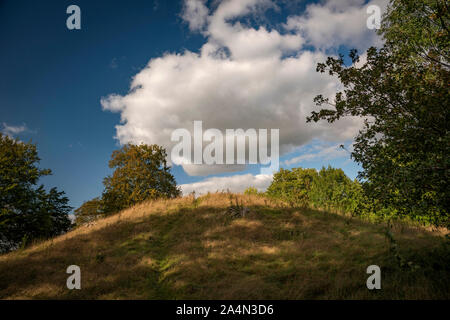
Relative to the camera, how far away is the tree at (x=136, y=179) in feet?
98.6

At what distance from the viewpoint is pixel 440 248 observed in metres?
7.93

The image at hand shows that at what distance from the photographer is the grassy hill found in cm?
672

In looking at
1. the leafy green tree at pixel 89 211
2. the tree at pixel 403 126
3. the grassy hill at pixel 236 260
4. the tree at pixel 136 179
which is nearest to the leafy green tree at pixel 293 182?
the tree at pixel 136 179

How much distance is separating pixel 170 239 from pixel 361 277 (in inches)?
373

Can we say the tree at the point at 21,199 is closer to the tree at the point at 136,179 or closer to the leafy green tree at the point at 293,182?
the tree at the point at 136,179

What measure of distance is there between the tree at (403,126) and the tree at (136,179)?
88.4ft

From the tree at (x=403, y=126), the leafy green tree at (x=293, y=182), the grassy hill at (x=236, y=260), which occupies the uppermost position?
the leafy green tree at (x=293, y=182)

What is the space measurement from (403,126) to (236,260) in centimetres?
754

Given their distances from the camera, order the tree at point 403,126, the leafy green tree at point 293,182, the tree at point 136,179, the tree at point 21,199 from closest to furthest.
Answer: the tree at point 403,126
the tree at point 21,199
the tree at point 136,179
the leafy green tree at point 293,182

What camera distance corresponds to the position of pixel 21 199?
1967 centimetres

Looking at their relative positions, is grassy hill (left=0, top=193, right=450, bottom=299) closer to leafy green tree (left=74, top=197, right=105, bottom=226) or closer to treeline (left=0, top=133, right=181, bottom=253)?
treeline (left=0, top=133, right=181, bottom=253)

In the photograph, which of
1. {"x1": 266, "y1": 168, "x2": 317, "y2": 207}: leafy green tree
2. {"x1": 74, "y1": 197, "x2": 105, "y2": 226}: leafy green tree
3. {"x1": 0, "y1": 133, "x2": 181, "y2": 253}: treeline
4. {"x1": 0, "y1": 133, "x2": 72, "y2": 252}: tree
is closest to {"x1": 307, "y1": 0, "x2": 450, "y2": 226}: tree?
{"x1": 0, "y1": 133, "x2": 181, "y2": 253}: treeline
